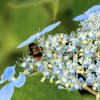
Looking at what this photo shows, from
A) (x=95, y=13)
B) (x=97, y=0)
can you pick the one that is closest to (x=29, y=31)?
(x=97, y=0)

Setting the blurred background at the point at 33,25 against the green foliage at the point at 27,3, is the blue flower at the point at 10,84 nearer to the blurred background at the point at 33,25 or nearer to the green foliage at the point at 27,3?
the blurred background at the point at 33,25

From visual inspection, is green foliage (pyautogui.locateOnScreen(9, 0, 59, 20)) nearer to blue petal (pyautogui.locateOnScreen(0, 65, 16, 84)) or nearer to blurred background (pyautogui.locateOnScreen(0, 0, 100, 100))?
blurred background (pyautogui.locateOnScreen(0, 0, 100, 100))

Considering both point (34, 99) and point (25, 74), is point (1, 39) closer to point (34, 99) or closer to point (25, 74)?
point (34, 99)

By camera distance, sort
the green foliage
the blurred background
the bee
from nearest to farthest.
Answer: the bee < the blurred background < the green foliage

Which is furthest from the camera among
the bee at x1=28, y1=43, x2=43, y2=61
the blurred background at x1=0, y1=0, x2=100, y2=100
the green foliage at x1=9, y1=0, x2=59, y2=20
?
the green foliage at x1=9, y1=0, x2=59, y2=20

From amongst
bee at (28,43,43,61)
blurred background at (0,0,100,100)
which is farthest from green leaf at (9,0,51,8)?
bee at (28,43,43,61)

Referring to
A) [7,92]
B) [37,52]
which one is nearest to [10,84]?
[7,92]

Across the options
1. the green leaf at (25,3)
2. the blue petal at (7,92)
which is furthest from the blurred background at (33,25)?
the blue petal at (7,92)

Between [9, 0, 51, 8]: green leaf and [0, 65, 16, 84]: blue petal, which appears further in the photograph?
[9, 0, 51, 8]: green leaf

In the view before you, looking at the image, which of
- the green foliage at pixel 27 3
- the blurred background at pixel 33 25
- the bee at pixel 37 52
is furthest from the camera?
the green foliage at pixel 27 3
